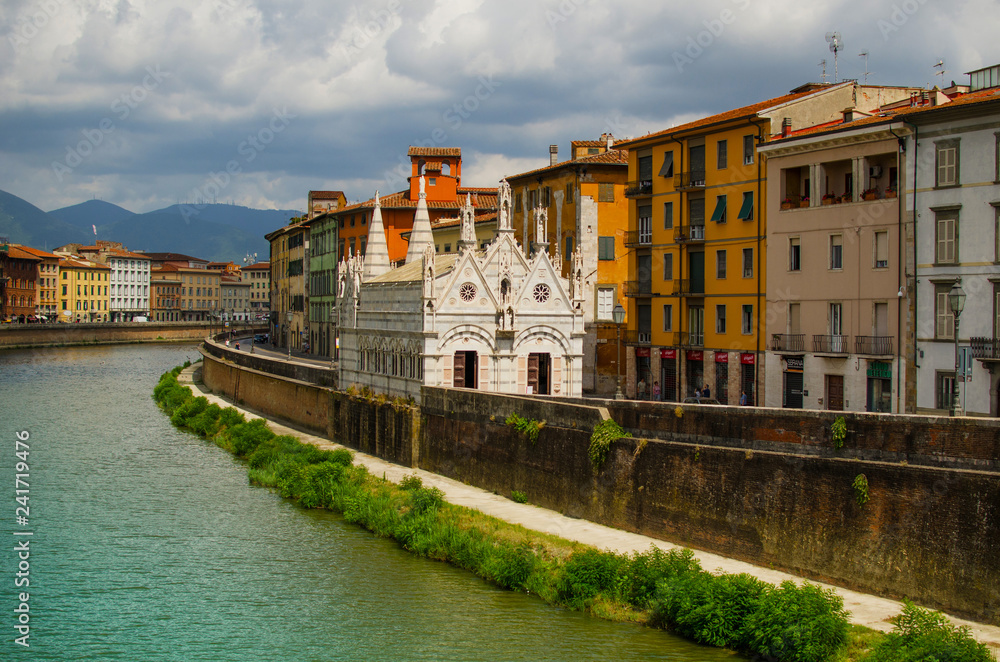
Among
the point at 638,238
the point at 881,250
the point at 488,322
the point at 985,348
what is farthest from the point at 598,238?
the point at 985,348

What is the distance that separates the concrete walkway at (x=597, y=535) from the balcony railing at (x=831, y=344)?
575 inches

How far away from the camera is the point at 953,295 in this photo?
24.2 meters

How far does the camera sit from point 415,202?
262 ft

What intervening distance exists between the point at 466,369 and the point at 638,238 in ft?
48.6

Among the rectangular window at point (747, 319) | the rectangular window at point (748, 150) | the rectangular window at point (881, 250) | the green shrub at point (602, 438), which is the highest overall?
the rectangular window at point (748, 150)

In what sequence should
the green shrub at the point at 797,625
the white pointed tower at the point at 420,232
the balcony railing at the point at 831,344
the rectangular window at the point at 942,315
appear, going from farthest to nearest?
the white pointed tower at the point at 420,232, the balcony railing at the point at 831,344, the rectangular window at the point at 942,315, the green shrub at the point at 797,625

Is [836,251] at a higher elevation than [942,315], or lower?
higher

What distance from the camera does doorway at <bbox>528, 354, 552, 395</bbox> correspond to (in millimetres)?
41250

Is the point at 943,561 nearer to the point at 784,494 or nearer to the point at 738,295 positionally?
the point at 784,494

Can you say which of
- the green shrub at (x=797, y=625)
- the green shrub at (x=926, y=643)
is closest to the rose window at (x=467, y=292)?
the green shrub at (x=797, y=625)

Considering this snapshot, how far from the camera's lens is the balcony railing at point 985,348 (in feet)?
108

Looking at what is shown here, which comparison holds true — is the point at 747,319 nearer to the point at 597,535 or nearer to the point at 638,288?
the point at 638,288

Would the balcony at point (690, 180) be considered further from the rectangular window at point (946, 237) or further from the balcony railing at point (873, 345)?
the rectangular window at point (946, 237)

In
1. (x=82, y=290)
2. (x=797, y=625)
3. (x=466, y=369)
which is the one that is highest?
(x=82, y=290)
